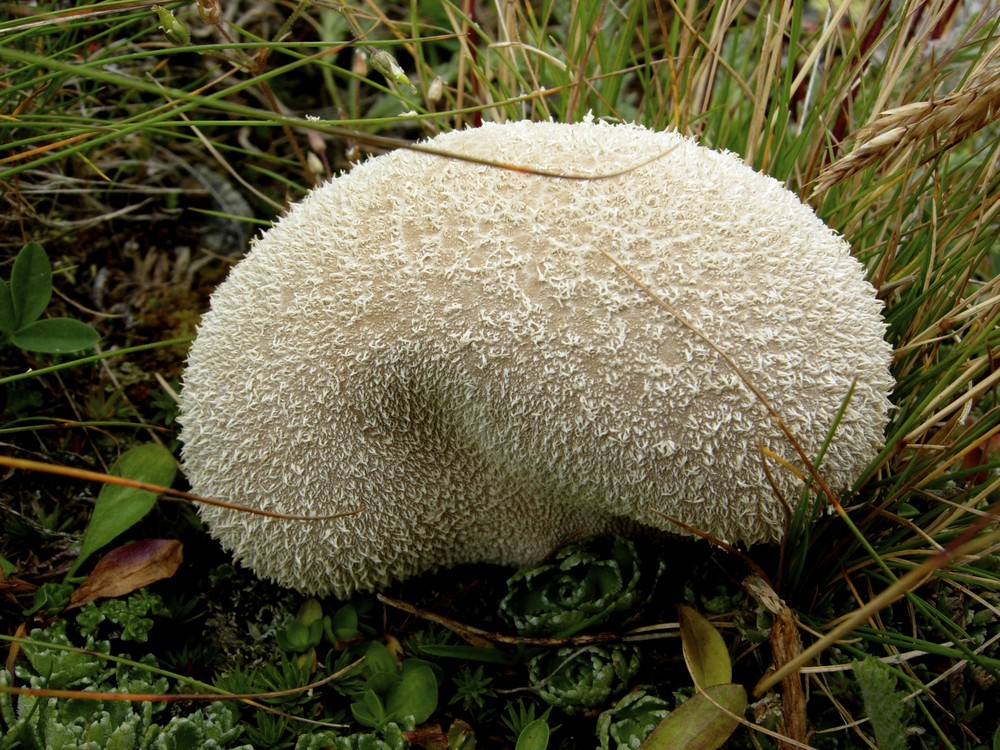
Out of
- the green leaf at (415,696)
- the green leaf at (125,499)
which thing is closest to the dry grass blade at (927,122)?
the green leaf at (415,696)

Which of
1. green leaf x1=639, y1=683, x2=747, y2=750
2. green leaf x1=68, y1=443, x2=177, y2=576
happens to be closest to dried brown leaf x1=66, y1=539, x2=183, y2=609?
green leaf x1=68, y1=443, x2=177, y2=576

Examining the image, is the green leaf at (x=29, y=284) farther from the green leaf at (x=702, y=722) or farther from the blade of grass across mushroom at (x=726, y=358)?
the green leaf at (x=702, y=722)

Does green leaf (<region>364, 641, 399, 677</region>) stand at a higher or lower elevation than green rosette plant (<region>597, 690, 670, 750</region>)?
lower

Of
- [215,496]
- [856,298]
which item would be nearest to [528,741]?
[215,496]

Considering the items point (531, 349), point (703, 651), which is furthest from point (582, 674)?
point (531, 349)

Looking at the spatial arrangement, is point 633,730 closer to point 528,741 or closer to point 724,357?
point 528,741

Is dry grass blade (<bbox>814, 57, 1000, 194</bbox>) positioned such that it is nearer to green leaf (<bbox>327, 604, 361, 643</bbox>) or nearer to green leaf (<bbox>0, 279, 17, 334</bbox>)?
green leaf (<bbox>327, 604, 361, 643</bbox>)

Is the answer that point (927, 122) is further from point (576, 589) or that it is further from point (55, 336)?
point (55, 336)
